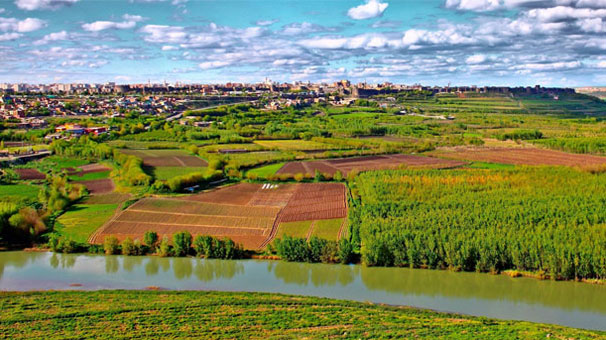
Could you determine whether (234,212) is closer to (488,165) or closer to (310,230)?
(310,230)

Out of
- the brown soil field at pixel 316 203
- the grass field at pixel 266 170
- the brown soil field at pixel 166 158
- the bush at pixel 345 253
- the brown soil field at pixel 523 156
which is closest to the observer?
the bush at pixel 345 253

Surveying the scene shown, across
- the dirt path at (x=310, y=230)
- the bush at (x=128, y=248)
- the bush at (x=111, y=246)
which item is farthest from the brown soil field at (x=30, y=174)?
the dirt path at (x=310, y=230)

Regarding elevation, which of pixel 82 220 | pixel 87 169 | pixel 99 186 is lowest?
pixel 82 220

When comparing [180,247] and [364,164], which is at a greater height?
[364,164]

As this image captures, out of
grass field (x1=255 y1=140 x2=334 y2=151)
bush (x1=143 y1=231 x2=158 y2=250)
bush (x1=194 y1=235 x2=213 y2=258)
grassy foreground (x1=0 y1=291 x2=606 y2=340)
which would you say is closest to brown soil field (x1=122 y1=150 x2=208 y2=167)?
grass field (x1=255 y1=140 x2=334 y2=151)

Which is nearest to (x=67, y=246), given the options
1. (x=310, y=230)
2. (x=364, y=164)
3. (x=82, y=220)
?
(x=82, y=220)

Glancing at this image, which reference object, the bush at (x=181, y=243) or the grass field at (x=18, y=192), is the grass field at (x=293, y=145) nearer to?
the grass field at (x=18, y=192)
